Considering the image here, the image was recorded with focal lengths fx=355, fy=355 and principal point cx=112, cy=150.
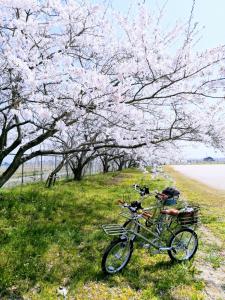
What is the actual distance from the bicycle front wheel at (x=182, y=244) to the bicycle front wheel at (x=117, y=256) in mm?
755

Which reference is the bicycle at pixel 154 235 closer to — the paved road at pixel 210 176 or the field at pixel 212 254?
the field at pixel 212 254

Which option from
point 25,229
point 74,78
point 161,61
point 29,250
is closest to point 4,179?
point 25,229

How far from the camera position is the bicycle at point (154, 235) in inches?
206

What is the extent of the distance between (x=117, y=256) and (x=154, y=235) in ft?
2.44

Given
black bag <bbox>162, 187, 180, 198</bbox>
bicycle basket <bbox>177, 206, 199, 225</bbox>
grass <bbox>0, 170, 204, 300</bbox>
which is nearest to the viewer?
grass <bbox>0, 170, 204, 300</bbox>

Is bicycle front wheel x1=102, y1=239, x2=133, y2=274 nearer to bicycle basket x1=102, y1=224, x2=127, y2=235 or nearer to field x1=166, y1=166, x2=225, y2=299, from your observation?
bicycle basket x1=102, y1=224, x2=127, y2=235

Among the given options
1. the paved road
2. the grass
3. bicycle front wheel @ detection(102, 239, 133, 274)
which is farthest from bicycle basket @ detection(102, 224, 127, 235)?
the paved road

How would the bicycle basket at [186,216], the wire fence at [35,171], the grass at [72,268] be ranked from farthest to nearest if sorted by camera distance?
the wire fence at [35,171]
the bicycle basket at [186,216]
the grass at [72,268]

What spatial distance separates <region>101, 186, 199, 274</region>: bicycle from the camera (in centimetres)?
524

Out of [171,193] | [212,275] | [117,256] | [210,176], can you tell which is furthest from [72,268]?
[210,176]

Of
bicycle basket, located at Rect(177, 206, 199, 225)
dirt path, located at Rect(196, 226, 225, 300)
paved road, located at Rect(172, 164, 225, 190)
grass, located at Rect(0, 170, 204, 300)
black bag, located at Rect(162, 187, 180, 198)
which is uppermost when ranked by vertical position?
black bag, located at Rect(162, 187, 180, 198)

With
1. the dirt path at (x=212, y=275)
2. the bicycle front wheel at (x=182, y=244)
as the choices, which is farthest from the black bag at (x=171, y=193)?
the dirt path at (x=212, y=275)

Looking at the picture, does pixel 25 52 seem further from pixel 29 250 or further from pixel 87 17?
pixel 29 250

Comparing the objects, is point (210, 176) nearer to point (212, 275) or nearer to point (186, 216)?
point (186, 216)
